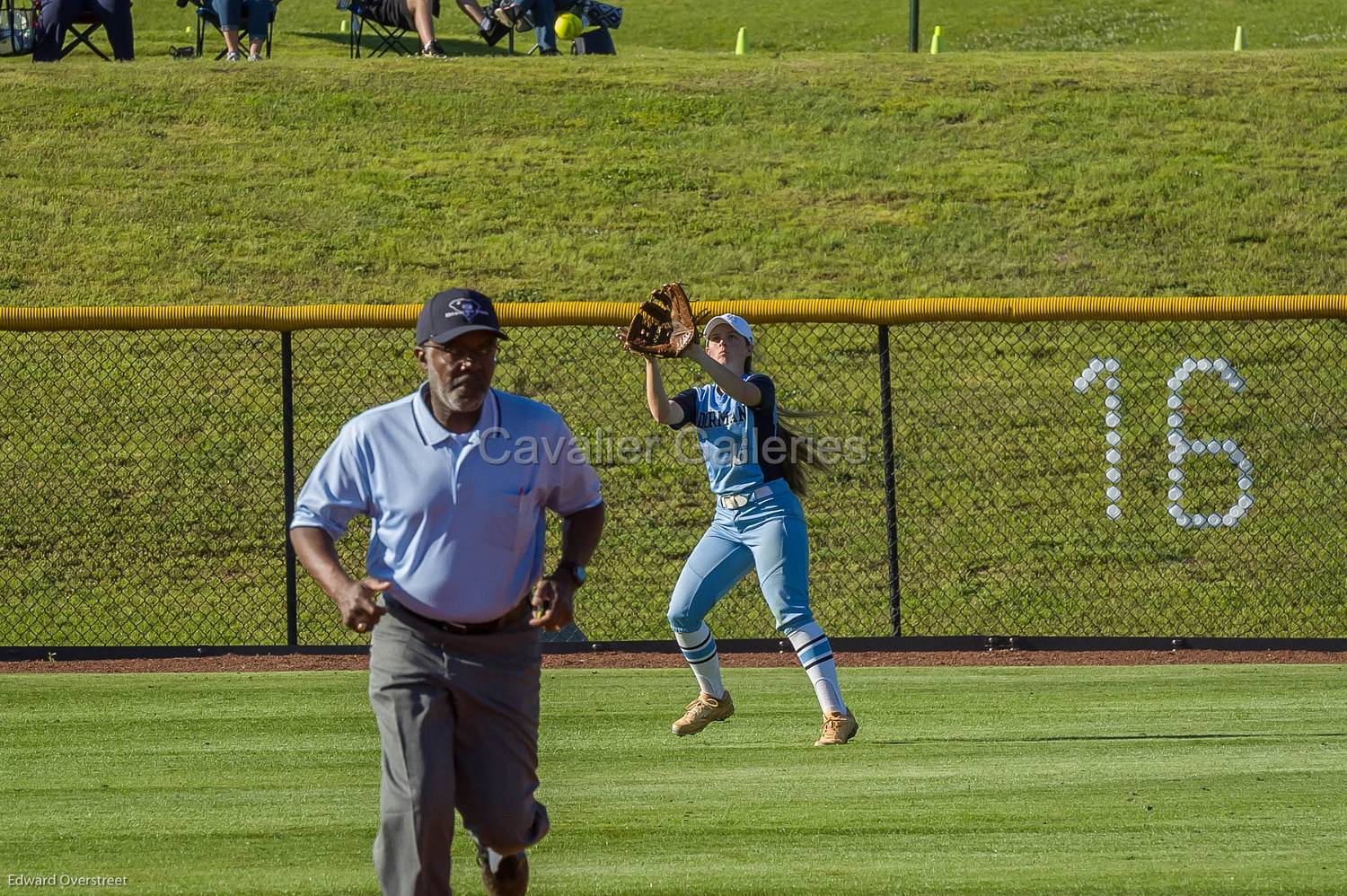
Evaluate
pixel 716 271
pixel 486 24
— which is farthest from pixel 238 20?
Result: pixel 716 271

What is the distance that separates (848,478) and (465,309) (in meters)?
9.19

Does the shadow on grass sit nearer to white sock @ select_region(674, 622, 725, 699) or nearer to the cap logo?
white sock @ select_region(674, 622, 725, 699)

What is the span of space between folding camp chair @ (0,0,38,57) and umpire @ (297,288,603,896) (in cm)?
2195

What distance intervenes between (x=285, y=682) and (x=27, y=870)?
409cm

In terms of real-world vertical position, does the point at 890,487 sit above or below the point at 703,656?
above

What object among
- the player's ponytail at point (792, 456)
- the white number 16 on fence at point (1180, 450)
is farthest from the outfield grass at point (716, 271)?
the player's ponytail at point (792, 456)

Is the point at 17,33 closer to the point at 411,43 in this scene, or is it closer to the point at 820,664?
the point at 411,43

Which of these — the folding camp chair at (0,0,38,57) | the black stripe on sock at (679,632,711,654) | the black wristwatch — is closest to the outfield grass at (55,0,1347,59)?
the folding camp chair at (0,0,38,57)

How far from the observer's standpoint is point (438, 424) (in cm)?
439

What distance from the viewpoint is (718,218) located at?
60.7 feet

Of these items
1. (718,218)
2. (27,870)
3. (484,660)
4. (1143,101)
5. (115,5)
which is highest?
(115,5)

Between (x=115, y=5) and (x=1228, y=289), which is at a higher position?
(x=115, y=5)

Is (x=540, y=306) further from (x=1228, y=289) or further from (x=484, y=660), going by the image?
(x=1228, y=289)

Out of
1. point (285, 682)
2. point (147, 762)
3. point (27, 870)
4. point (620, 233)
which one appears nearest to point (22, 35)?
point (620, 233)
